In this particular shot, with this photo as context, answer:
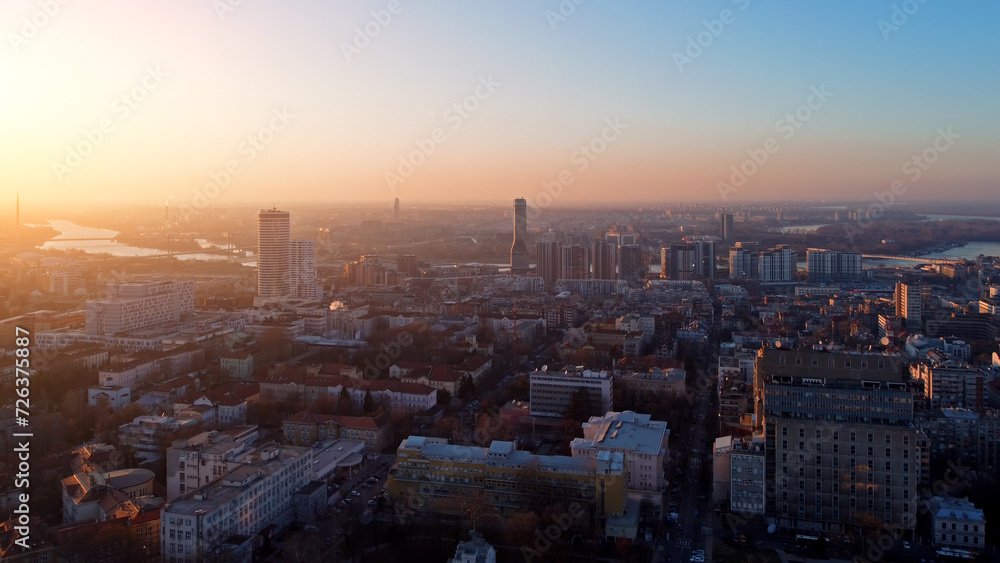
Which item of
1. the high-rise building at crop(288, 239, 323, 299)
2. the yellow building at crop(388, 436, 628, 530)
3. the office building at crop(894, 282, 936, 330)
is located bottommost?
the yellow building at crop(388, 436, 628, 530)

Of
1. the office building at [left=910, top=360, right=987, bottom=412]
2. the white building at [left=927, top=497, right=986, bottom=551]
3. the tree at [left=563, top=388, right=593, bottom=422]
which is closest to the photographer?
the white building at [left=927, top=497, right=986, bottom=551]

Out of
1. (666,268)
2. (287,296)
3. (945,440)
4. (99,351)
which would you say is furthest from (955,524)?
(666,268)

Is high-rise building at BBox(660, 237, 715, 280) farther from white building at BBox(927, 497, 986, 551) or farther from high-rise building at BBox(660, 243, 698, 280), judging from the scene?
white building at BBox(927, 497, 986, 551)

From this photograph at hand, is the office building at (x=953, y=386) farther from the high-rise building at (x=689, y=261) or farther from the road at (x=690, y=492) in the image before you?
the high-rise building at (x=689, y=261)

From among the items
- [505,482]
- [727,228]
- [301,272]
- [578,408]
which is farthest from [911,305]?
[727,228]

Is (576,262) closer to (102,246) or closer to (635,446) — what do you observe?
(635,446)

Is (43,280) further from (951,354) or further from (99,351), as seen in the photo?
(951,354)

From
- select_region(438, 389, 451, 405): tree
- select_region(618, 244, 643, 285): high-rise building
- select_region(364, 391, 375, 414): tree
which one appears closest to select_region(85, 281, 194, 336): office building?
select_region(364, 391, 375, 414): tree
